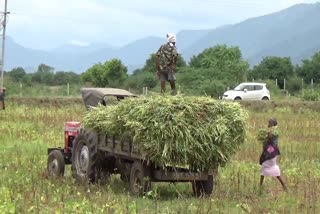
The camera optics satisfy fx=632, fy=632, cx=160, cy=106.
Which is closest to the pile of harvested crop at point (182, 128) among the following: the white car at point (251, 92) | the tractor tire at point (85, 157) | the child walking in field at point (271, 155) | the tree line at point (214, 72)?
the tractor tire at point (85, 157)

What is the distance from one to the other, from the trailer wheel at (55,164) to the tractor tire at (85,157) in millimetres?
392

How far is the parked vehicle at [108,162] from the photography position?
990 cm

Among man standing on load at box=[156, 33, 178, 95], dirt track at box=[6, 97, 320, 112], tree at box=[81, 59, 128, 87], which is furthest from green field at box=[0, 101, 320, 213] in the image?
tree at box=[81, 59, 128, 87]

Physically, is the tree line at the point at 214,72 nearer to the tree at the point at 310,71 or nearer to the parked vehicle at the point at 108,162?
the tree at the point at 310,71

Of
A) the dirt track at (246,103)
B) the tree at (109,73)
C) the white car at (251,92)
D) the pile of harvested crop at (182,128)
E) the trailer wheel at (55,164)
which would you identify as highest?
the tree at (109,73)

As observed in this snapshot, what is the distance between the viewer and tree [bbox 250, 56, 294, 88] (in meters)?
60.5

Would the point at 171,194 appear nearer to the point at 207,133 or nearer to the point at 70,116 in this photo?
the point at 207,133

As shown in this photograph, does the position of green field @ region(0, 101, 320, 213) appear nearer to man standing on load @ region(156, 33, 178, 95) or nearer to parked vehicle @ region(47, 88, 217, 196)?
parked vehicle @ region(47, 88, 217, 196)

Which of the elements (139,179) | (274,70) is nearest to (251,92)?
(274,70)

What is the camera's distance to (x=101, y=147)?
35.6 ft

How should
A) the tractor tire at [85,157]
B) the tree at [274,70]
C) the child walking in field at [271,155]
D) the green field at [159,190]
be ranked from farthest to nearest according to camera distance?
the tree at [274,70] < the child walking in field at [271,155] < the tractor tire at [85,157] < the green field at [159,190]

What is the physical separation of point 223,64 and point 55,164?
168 ft

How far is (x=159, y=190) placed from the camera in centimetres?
1102

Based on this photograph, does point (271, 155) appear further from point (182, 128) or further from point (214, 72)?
point (214, 72)
